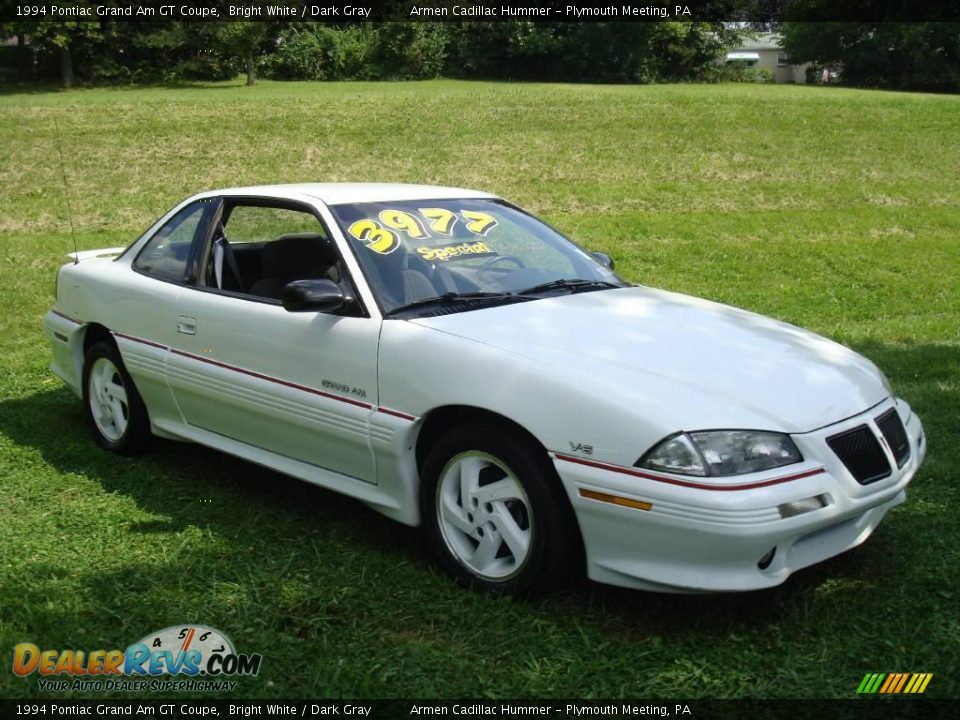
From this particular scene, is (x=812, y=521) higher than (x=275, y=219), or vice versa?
(x=275, y=219)

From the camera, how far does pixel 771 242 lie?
44.2 ft

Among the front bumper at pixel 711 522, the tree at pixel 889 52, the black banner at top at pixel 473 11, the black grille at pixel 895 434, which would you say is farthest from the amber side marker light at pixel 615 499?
the tree at pixel 889 52

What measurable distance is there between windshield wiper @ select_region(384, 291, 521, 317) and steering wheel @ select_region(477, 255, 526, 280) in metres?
0.15

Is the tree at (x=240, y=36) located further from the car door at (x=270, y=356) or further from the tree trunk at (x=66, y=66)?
the car door at (x=270, y=356)

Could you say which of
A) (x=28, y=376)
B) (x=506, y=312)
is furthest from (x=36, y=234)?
(x=506, y=312)

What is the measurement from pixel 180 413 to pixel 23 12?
109ft

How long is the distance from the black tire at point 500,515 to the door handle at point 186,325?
1.61 m

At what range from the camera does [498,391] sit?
11.9ft

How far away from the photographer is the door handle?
4.90 meters

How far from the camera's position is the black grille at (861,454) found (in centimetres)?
348

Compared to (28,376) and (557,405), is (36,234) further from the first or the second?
(557,405)

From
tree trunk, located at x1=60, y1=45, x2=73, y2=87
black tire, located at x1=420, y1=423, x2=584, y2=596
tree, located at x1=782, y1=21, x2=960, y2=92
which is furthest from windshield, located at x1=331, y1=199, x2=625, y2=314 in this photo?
tree, located at x1=782, y1=21, x2=960, y2=92

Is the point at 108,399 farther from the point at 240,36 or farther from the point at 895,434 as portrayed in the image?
the point at 240,36

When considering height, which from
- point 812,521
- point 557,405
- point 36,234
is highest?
point 557,405
